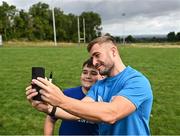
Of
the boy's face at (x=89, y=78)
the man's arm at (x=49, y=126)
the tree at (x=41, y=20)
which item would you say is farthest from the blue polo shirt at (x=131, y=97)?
the tree at (x=41, y=20)

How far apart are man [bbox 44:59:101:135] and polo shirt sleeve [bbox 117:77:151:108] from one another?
112 cm

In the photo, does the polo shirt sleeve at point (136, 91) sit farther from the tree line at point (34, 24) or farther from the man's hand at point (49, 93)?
the tree line at point (34, 24)

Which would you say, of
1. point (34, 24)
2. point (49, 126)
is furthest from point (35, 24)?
point (49, 126)

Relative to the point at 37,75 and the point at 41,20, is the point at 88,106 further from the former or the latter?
the point at 41,20

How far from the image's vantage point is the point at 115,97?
303 centimetres

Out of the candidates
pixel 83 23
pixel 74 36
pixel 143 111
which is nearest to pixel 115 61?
→ pixel 143 111

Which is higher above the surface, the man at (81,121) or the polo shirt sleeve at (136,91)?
the polo shirt sleeve at (136,91)

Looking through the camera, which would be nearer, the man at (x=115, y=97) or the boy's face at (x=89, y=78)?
the man at (x=115, y=97)

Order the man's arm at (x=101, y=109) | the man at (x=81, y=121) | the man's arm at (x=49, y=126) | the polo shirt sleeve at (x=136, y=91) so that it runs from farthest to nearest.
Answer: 1. the man's arm at (x=49, y=126)
2. the man at (x=81, y=121)
3. the polo shirt sleeve at (x=136, y=91)
4. the man's arm at (x=101, y=109)

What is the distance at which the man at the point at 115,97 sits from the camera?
9.36 feet

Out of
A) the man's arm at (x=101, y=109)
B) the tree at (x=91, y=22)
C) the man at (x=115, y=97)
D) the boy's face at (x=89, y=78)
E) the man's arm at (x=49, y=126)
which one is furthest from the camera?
the tree at (x=91, y=22)

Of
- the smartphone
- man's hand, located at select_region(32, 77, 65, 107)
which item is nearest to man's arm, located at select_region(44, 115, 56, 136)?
the smartphone

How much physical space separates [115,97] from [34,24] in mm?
108562

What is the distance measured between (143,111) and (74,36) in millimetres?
121898
